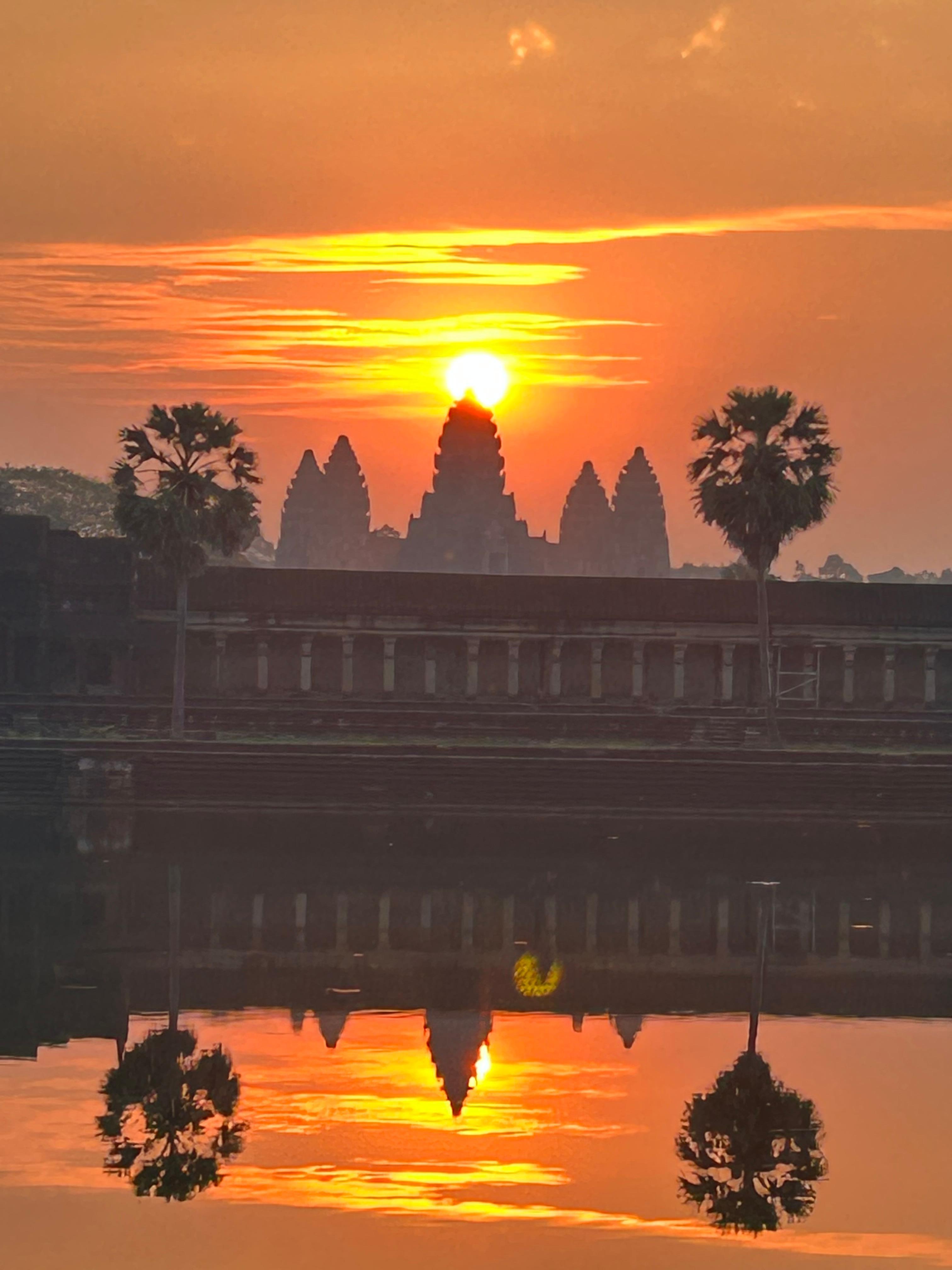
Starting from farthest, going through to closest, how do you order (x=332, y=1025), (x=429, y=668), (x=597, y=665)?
(x=597, y=665)
(x=429, y=668)
(x=332, y=1025)

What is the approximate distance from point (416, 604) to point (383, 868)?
21558 mm

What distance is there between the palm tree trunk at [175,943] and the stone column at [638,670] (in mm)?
23242

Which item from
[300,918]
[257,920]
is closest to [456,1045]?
[257,920]

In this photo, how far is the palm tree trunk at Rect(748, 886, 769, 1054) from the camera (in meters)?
23.8

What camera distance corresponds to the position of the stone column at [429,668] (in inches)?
2341

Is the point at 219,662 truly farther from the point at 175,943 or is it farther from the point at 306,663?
the point at 175,943

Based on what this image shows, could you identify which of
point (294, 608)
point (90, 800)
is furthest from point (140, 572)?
point (90, 800)

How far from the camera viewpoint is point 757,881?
37.2m

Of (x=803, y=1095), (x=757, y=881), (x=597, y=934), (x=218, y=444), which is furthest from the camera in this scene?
(x=218, y=444)

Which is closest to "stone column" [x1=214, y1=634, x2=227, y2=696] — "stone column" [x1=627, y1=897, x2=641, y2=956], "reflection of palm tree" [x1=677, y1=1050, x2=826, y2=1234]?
"stone column" [x1=627, y1=897, x2=641, y2=956]

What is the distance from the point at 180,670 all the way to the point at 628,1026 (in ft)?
101

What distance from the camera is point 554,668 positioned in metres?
59.6

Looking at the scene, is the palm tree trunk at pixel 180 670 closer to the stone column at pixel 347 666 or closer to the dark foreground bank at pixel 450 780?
the stone column at pixel 347 666

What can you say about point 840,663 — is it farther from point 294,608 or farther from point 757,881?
point 757,881
